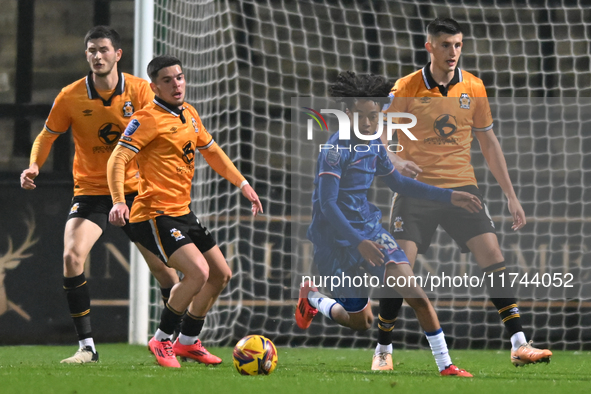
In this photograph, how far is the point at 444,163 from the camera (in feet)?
17.0

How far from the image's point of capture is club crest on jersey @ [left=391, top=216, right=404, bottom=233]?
505 centimetres

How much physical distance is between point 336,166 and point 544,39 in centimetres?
336

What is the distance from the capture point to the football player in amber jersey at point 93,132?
527 centimetres

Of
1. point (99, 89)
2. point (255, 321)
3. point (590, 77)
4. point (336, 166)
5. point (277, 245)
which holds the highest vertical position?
point (590, 77)

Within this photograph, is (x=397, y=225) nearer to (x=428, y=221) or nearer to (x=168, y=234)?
(x=428, y=221)

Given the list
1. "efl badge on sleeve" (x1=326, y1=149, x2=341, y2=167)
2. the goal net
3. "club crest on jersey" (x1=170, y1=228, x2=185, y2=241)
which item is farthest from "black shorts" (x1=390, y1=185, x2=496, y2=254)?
the goal net

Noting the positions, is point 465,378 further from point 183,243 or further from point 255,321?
point 255,321

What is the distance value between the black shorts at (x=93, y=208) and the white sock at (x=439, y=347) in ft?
6.48

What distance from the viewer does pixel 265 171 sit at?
7.55 m

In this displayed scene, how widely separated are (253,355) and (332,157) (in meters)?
1.35

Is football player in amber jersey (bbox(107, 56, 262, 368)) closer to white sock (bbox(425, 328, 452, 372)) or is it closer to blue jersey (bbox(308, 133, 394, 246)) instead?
blue jersey (bbox(308, 133, 394, 246))

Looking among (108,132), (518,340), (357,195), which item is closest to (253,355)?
(357,195)

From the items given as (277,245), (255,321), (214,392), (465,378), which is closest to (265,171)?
(277,245)

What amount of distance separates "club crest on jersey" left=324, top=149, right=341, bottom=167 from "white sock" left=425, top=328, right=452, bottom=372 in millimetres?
1154
